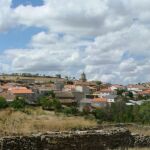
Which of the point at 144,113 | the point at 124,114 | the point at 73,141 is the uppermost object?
the point at 73,141

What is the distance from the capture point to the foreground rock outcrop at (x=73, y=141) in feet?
46.9

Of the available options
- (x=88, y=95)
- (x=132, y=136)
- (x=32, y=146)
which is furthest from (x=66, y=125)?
(x=88, y=95)

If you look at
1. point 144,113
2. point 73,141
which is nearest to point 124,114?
point 144,113

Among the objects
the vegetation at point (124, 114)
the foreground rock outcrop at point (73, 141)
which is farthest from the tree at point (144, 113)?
the foreground rock outcrop at point (73, 141)

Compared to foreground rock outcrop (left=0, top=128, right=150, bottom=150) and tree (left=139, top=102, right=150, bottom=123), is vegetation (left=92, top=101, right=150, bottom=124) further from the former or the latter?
foreground rock outcrop (left=0, top=128, right=150, bottom=150)

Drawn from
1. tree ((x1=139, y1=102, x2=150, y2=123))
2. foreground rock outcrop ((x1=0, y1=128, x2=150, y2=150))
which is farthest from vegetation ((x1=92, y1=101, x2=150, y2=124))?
foreground rock outcrop ((x1=0, y1=128, x2=150, y2=150))

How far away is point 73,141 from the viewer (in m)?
16.0

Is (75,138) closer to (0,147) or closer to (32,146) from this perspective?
(32,146)

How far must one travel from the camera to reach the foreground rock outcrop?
14283 mm

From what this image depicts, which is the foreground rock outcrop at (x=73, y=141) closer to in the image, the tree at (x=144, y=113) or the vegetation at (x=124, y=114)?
the vegetation at (x=124, y=114)

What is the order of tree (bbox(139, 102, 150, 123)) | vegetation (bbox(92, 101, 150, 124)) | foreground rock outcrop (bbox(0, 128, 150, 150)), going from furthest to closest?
tree (bbox(139, 102, 150, 123)) < vegetation (bbox(92, 101, 150, 124)) < foreground rock outcrop (bbox(0, 128, 150, 150))

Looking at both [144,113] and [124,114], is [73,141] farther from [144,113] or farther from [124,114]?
[144,113]

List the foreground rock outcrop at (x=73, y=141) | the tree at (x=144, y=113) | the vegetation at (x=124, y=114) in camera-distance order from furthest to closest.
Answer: the tree at (x=144, y=113)
the vegetation at (x=124, y=114)
the foreground rock outcrop at (x=73, y=141)

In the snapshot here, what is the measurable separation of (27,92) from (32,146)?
8608 cm
